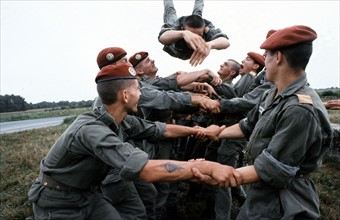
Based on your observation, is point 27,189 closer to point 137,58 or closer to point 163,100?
point 137,58

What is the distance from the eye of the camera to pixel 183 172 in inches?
107

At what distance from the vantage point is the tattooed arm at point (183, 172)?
2.64m

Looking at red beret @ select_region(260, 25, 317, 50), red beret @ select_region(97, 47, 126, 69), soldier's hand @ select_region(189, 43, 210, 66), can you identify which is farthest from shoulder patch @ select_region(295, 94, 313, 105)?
red beret @ select_region(97, 47, 126, 69)

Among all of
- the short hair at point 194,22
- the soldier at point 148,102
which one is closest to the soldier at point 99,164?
the soldier at point 148,102

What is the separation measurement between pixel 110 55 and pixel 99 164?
1.64 meters

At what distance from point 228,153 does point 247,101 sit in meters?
0.88

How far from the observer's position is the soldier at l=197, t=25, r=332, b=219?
227 centimetres

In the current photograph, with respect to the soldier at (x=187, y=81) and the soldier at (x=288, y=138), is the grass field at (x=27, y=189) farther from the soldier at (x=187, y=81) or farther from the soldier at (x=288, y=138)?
the soldier at (x=288, y=138)

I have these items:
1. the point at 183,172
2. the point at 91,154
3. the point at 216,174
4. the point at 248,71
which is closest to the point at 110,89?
the point at 91,154

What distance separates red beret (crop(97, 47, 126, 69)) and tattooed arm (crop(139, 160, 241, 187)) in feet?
6.21

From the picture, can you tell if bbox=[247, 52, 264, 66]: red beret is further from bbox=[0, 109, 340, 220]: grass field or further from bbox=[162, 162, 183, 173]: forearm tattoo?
bbox=[162, 162, 183, 173]: forearm tattoo

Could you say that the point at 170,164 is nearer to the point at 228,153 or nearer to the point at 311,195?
the point at 311,195

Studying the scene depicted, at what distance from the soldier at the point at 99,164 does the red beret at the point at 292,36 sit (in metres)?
1.14

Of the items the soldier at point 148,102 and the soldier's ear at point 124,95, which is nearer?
the soldier's ear at point 124,95
